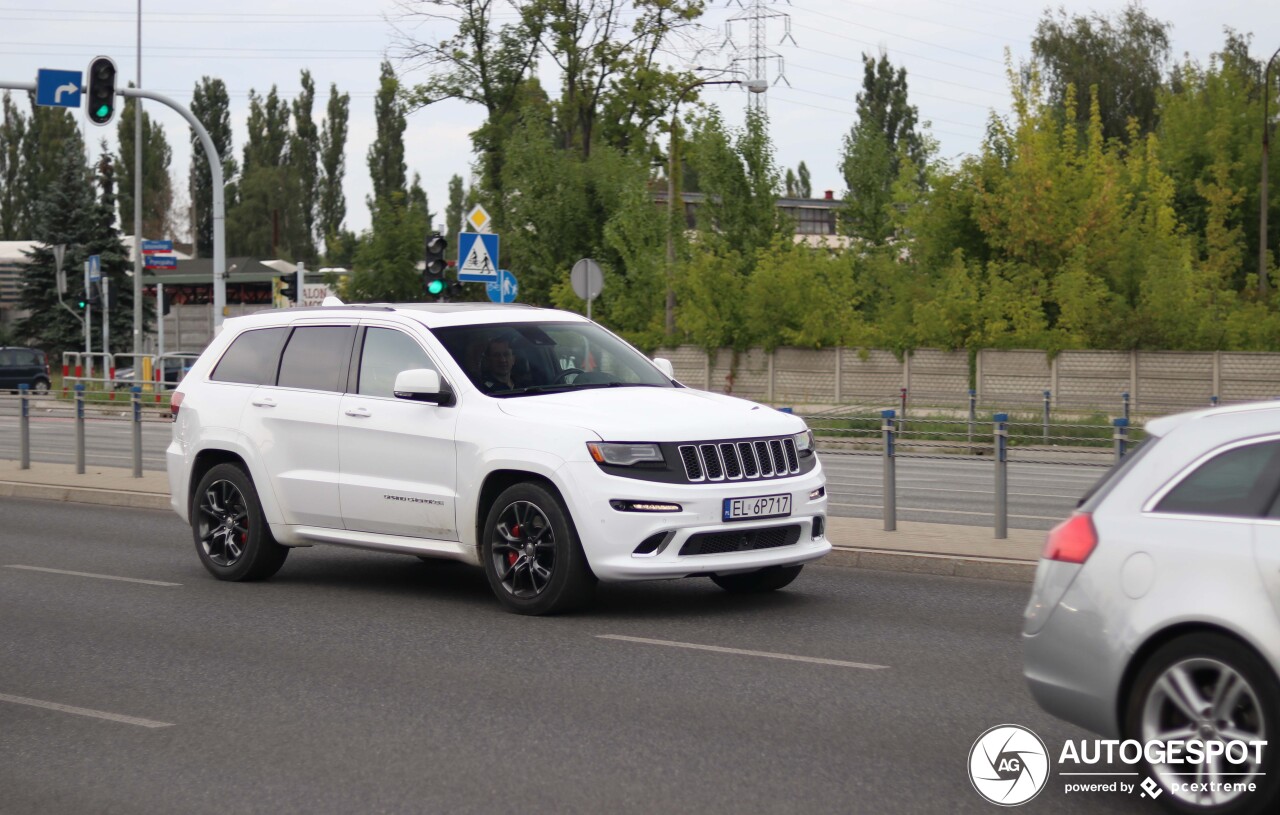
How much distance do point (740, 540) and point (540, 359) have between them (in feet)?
6.31

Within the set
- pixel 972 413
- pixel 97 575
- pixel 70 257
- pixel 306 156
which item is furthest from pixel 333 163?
pixel 97 575

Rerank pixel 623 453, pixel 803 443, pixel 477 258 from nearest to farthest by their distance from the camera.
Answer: pixel 623 453 → pixel 803 443 → pixel 477 258

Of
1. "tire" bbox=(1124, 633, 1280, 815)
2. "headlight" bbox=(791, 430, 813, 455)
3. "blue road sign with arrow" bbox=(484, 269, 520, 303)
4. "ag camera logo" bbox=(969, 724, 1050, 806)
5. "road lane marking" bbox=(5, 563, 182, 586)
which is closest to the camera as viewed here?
"tire" bbox=(1124, 633, 1280, 815)

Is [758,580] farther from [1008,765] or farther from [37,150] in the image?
[37,150]

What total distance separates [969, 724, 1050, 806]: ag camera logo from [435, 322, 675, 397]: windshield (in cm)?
450

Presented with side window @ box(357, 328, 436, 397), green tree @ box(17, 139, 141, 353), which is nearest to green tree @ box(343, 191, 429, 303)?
green tree @ box(17, 139, 141, 353)

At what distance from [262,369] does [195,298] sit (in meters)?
67.3

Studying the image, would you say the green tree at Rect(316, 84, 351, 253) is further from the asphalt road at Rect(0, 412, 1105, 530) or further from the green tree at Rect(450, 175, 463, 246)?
the asphalt road at Rect(0, 412, 1105, 530)

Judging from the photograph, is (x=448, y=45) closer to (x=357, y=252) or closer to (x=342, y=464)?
(x=357, y=252)

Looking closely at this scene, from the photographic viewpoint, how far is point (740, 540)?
9641 mm

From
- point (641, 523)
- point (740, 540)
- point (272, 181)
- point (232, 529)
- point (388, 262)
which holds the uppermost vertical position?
point (272, 181)

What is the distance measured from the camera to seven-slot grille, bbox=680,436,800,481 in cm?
947

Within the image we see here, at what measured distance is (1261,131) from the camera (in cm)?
5081

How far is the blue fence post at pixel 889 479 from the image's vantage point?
1348cm
